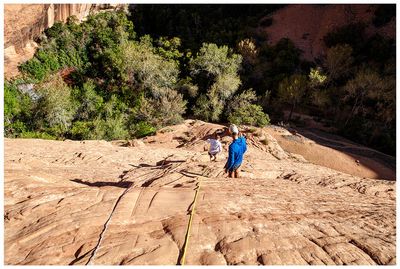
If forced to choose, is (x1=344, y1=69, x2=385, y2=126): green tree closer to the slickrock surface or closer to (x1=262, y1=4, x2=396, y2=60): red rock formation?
(x1=262, y1=4, x2=396, y2=60): red rock formation

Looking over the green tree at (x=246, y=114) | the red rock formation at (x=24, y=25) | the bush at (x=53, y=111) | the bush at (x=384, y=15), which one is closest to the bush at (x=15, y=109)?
the bush at (x=53, y=111)

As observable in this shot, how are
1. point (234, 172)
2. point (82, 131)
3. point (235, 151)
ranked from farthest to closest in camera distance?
1. point (82, 131)
2. point (234, 172)
3. point (235, 151)

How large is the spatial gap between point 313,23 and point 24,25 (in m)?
31.7

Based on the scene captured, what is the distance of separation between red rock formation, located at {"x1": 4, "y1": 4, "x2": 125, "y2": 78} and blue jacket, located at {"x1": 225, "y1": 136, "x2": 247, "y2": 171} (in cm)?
2284

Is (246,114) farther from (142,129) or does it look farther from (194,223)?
(194,223)

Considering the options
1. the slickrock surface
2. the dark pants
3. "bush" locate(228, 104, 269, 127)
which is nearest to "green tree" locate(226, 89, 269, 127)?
"bush" locate(228, 104, 269, 127)

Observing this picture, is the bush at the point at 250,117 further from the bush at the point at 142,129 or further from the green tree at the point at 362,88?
the green tree at the point at 362,88

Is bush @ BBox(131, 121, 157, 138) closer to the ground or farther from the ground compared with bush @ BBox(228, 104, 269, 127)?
closer to the ground

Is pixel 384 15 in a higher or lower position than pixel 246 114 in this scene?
higher

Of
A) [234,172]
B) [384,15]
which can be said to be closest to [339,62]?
[384,15]

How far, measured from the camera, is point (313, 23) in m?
35.9

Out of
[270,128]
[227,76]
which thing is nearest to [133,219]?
[270,128]

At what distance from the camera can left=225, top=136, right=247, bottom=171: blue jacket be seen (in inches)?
322

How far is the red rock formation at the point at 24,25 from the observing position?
22984mm
